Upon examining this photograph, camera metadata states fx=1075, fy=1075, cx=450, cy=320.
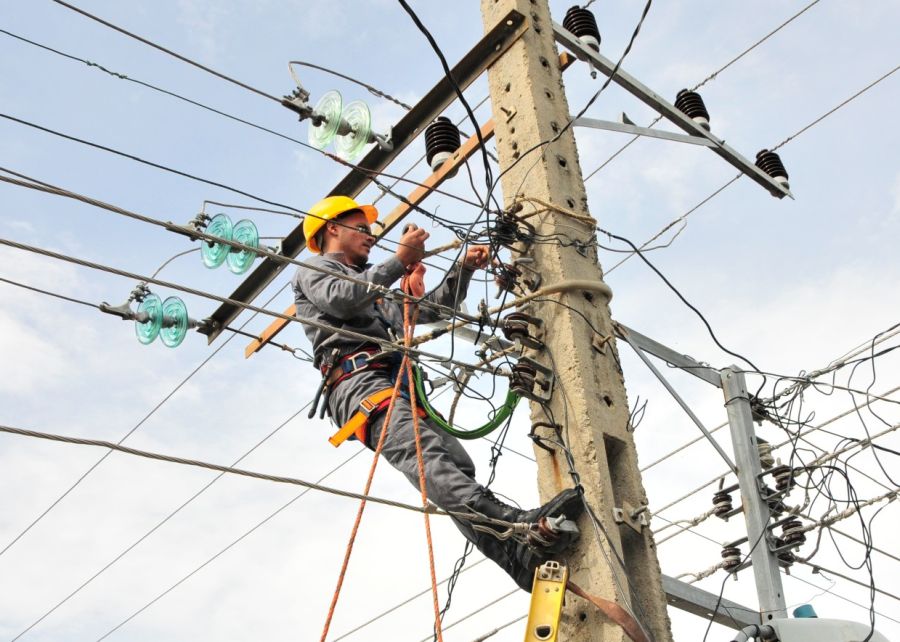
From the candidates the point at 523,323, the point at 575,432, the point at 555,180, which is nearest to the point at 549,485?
the point at 575,432

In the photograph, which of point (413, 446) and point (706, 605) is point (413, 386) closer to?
point (413, 446)

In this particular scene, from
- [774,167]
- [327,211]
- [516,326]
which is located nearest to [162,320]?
[327,211]

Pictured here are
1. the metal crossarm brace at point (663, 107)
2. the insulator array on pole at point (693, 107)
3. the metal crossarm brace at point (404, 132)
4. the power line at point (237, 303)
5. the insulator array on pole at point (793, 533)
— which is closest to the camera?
the power line at point (237, 303)

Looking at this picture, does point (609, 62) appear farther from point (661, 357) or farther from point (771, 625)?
point (771, 625)

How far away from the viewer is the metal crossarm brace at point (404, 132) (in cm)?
560

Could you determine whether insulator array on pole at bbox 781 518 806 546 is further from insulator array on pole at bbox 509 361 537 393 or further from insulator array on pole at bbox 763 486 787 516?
insulator array on pole at bbox 509 361 537 393

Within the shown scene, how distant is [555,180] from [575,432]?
1324mm

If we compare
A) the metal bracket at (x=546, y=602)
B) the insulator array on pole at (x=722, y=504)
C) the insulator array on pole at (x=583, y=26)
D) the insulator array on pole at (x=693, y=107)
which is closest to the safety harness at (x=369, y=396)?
the metal bracket at (x=546, y=602)

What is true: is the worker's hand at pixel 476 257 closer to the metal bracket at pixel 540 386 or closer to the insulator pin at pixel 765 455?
the metal bracket at pixel 540 386

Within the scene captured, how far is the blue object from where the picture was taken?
5223mm

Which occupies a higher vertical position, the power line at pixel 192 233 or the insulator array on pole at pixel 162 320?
the insulator array on pole at pixel 162 320

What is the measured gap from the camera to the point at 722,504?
6.36 m

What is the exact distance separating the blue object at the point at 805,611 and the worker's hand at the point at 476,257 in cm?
229

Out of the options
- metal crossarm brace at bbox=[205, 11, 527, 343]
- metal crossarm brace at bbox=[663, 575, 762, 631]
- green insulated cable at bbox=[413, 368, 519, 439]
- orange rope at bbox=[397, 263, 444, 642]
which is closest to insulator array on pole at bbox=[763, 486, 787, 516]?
metal crossarm brace at bbox=[663, 575, 762, 631]
